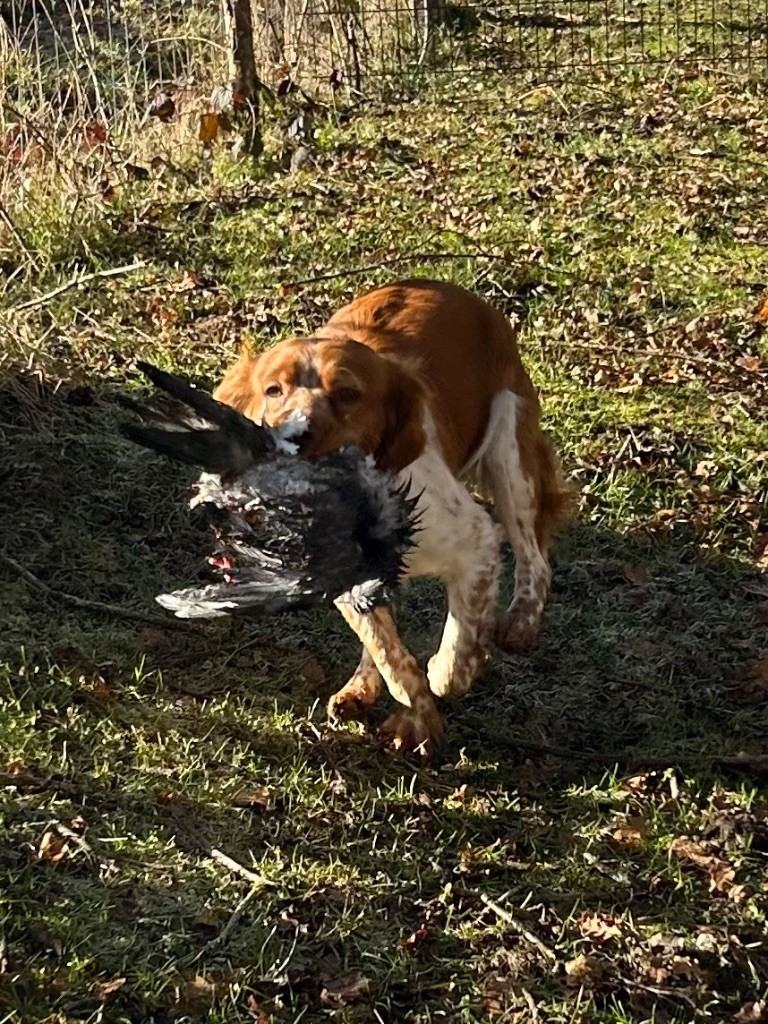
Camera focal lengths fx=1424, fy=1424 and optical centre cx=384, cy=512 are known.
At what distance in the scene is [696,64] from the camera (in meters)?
9.62

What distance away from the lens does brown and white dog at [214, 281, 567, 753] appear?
3551 mm

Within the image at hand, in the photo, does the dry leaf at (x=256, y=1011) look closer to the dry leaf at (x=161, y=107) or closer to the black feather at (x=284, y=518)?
the black feather at (x=284, y=518)

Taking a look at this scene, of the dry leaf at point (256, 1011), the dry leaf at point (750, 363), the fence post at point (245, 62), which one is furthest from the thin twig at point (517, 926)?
the fence post at point (245, 62)

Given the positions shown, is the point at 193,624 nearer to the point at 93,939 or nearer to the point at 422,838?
the point at 422,838

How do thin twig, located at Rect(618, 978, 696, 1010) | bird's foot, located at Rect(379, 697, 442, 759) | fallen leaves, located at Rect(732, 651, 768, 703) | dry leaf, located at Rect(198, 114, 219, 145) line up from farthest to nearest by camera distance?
dry leaf, located at Rect(198, 114, 219, 145) → fallen leaves, located at Rect(732, 651, 768, 703) → bird's foot, located at Rect(379, 697, 442, 759) → thin twig, located at Rect(618, 978, 696, 1010)

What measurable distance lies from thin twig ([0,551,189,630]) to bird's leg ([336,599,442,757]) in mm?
775

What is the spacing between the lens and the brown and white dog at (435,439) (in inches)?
140

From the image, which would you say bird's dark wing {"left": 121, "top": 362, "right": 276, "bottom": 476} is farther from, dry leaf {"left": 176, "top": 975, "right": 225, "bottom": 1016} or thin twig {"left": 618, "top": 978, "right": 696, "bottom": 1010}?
thin twig {"left": 618, "top": 978, "right": 696, "bottom": 1010}

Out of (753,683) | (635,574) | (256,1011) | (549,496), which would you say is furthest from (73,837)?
(635,574)

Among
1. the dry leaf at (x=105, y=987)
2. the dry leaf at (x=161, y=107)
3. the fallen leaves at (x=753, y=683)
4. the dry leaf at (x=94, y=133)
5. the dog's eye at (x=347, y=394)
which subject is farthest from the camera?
the dry leaf at (x=161, y=107)

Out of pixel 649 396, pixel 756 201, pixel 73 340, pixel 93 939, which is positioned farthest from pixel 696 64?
pixel 93 939

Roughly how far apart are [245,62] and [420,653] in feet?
17.7

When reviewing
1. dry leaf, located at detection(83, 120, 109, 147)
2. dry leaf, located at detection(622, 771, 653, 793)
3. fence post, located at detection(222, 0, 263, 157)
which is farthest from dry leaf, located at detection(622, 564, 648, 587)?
fence post, located at detection(222, 0, 263, 157)

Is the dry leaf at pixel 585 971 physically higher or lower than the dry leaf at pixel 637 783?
higher
